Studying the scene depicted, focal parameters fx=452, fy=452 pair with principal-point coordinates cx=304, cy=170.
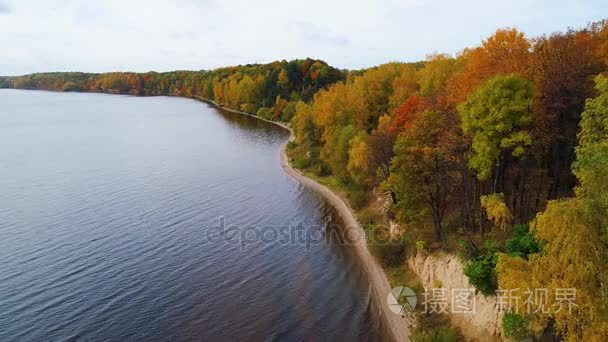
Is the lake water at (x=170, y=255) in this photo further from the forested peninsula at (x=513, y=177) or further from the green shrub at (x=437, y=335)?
the forested peninsula at (x=513, y=177)

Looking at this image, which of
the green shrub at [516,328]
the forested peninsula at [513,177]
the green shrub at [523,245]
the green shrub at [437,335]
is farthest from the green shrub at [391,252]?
the green shrub at [516,328]

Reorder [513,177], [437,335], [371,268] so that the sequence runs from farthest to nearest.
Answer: [371,268] < [513,177] < [437,335]

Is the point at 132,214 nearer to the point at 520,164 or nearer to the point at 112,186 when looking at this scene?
the point at 112,186

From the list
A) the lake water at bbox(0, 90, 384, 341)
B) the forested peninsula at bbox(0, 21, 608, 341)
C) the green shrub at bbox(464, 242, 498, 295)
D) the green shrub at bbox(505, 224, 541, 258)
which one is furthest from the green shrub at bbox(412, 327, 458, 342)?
the green shrub at bbox(505, 224, 541, 258)

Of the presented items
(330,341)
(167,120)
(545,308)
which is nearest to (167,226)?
(330,341)

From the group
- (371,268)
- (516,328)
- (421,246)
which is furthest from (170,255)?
(516,328)

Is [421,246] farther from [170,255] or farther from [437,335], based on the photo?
[170,255]

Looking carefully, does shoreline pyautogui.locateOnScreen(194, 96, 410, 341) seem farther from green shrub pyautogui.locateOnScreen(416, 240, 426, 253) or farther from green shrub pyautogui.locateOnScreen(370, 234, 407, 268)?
green shrub pyautogui.locateOnScreen(416, 240, 426, 253)

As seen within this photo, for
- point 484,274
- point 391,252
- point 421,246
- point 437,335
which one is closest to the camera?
point 484,274
